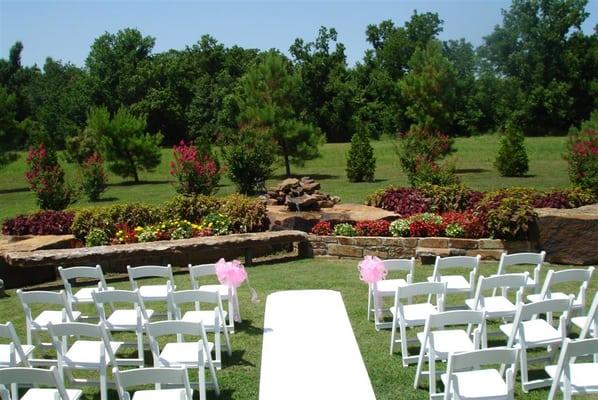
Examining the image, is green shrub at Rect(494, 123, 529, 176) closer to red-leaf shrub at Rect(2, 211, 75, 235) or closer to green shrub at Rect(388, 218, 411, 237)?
green shrub at Rect(388, 218, 411, 237)

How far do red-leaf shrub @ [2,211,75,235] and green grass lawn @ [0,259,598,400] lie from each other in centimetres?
318

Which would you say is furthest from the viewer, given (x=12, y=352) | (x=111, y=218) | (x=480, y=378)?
(x=111, y=218)

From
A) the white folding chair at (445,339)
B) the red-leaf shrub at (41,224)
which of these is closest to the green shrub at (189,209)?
the red-leaf shrub at (41,224)

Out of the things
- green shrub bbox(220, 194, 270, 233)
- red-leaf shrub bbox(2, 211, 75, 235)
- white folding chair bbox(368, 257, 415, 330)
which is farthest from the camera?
red-leaf shrub bbox(2, 211, 75, 235)

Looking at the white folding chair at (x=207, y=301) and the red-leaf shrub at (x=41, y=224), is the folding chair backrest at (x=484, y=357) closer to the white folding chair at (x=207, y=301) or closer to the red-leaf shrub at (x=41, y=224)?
the white folding chair at (x=207, y=301)

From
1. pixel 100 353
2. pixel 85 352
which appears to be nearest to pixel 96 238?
pixel 85 352

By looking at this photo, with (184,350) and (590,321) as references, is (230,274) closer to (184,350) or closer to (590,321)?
(184,350)

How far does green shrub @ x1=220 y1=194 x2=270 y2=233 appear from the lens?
13.6 meters

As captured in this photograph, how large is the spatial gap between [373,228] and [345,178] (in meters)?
15.6

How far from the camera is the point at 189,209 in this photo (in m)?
14.3

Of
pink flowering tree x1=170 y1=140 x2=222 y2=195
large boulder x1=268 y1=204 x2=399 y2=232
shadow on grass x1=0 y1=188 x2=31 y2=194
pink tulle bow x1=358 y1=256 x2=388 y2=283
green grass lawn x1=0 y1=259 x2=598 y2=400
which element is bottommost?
green grass lawn x1=0 y1=259 x2=598 y2=400

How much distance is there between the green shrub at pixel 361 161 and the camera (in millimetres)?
26062

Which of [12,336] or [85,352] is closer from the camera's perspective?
[12,336]

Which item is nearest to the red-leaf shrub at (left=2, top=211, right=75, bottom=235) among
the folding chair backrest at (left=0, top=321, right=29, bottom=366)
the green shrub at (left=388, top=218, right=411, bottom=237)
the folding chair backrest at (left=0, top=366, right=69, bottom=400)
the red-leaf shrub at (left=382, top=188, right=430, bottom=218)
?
the green shrub at (left=388, top=218, right=411, bottom=237)
